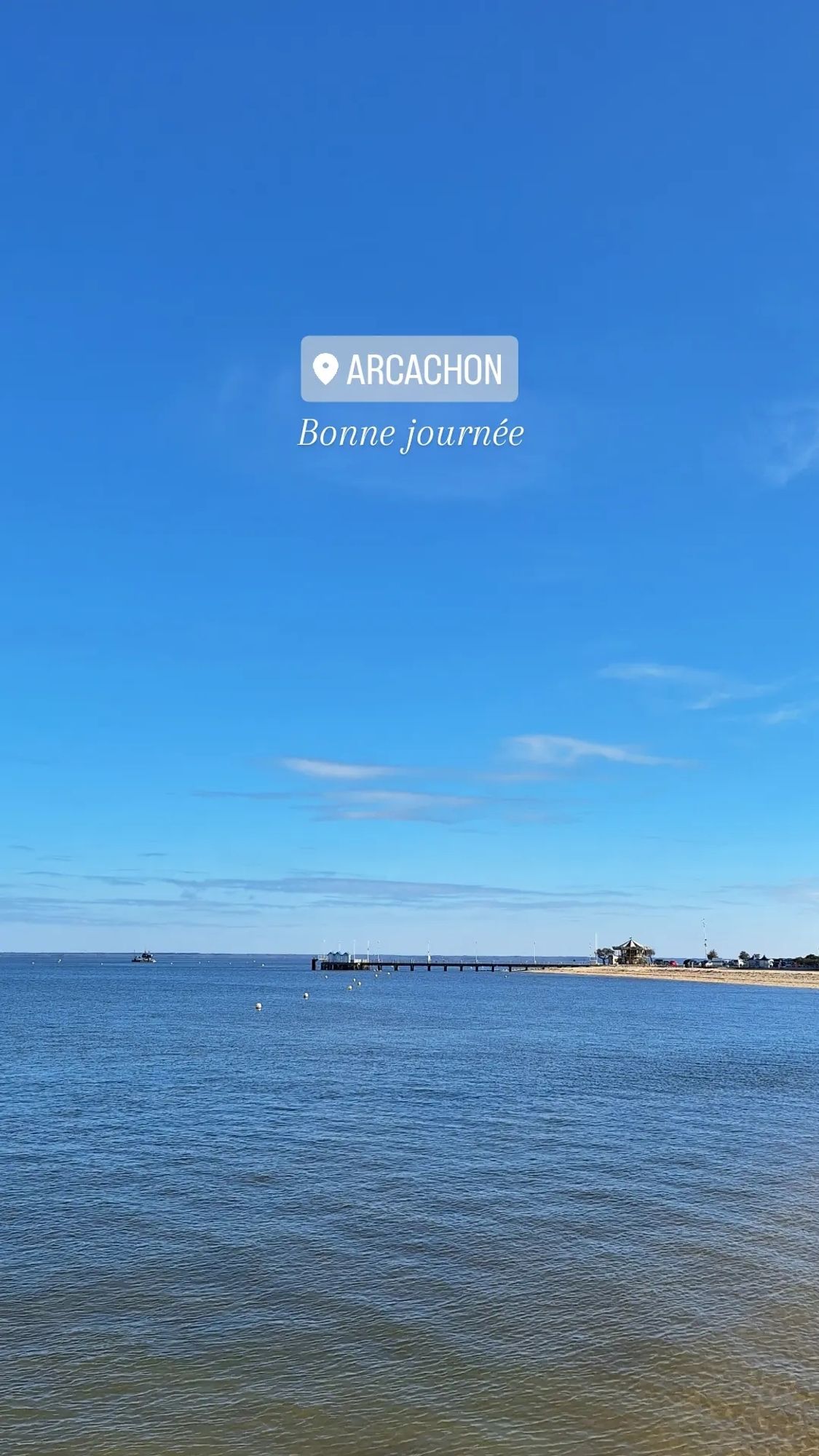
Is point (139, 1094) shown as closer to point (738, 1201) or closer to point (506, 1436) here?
point (738, 1201)

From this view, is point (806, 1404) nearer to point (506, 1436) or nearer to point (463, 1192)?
point (506, 1436)

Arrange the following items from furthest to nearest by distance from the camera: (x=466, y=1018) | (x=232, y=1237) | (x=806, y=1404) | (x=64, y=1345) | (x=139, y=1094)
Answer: (x=466, y=1018), (x=139, y=1094), (x=232, y=1237), (x=64, y=1345), (x=806, y=1404)

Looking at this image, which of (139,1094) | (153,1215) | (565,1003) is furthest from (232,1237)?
(565,1003)

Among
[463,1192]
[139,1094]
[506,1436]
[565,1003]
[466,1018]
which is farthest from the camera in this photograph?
[565,1003]

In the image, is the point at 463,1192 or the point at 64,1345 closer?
the point at 64,1345

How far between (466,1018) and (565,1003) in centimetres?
3824

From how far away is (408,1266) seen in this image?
23062 mm

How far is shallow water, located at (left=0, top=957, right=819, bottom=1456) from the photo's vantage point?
16062 mm

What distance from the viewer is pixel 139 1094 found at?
4803cm

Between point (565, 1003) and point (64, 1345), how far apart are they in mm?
124107

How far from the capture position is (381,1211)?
27.2 meters

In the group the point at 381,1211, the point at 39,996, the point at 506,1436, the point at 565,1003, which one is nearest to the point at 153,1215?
the point at 381,1211

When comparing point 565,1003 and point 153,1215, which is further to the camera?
point 565,1003

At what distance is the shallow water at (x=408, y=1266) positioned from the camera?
52.7ft
